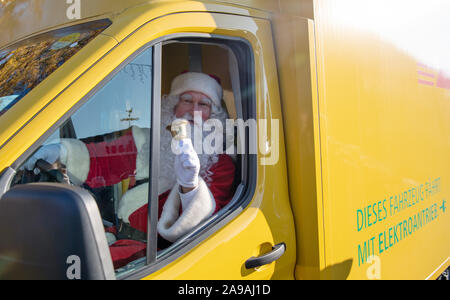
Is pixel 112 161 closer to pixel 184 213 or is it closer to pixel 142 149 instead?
pixel 142 149

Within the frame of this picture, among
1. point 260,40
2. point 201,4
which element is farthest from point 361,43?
point 201,4

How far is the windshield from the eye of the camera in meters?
1.44

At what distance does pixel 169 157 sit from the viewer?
1788 mm

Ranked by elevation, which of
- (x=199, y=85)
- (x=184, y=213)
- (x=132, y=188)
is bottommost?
(x=184, y=213)

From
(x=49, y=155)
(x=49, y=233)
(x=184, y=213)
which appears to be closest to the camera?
(x=49, y=233)

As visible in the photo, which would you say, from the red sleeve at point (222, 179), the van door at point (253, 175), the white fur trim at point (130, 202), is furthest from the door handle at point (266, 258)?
the white fur trim at point (130, 202)

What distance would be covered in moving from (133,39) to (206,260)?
91cm

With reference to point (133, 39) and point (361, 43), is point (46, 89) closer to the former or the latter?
point (133, 39)

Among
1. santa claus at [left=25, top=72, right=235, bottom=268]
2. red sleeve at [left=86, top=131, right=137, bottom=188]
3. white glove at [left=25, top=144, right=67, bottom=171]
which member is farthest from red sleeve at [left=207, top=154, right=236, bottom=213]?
white glove at [left=25, top=144, right=67, bottom=171]

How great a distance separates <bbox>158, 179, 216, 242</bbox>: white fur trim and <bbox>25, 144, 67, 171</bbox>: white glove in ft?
1.71

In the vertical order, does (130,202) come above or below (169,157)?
below

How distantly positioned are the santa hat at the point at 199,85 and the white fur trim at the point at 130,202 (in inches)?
27.1

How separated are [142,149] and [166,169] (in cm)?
25

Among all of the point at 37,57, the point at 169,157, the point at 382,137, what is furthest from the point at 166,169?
the point at 382,137
